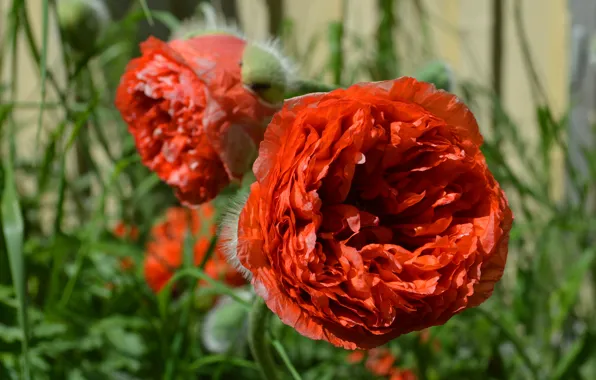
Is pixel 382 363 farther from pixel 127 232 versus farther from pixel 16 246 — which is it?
pixel 16 246

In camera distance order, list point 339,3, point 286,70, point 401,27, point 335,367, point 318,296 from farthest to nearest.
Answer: point 339,3 → point 401,27 → point 335,367 → point 286,70 → point 318,296

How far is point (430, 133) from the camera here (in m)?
0.30

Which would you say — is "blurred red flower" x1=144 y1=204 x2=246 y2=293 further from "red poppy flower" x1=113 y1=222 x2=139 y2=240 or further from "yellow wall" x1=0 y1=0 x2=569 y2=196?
"yellow wall" x1=0 y1=0 x2=569 y2=196

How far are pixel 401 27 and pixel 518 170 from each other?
41 cm

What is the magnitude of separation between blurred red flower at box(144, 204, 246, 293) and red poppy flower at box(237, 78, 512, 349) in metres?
0.41

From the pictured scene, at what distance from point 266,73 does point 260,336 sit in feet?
0.50

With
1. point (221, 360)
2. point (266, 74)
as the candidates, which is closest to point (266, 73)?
point (266, 74)

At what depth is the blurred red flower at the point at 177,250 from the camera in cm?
75

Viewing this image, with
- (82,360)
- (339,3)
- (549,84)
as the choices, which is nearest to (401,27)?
(339,3)

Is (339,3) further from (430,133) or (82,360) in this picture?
(430,133)

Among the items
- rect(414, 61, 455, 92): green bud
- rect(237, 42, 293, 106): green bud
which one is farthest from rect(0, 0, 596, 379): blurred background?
rect(237, 42, 293, 106): green bud

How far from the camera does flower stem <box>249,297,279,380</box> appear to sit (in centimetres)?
35

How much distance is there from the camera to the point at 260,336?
0.37m

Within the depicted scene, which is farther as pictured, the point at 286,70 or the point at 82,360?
the point at 82,360
